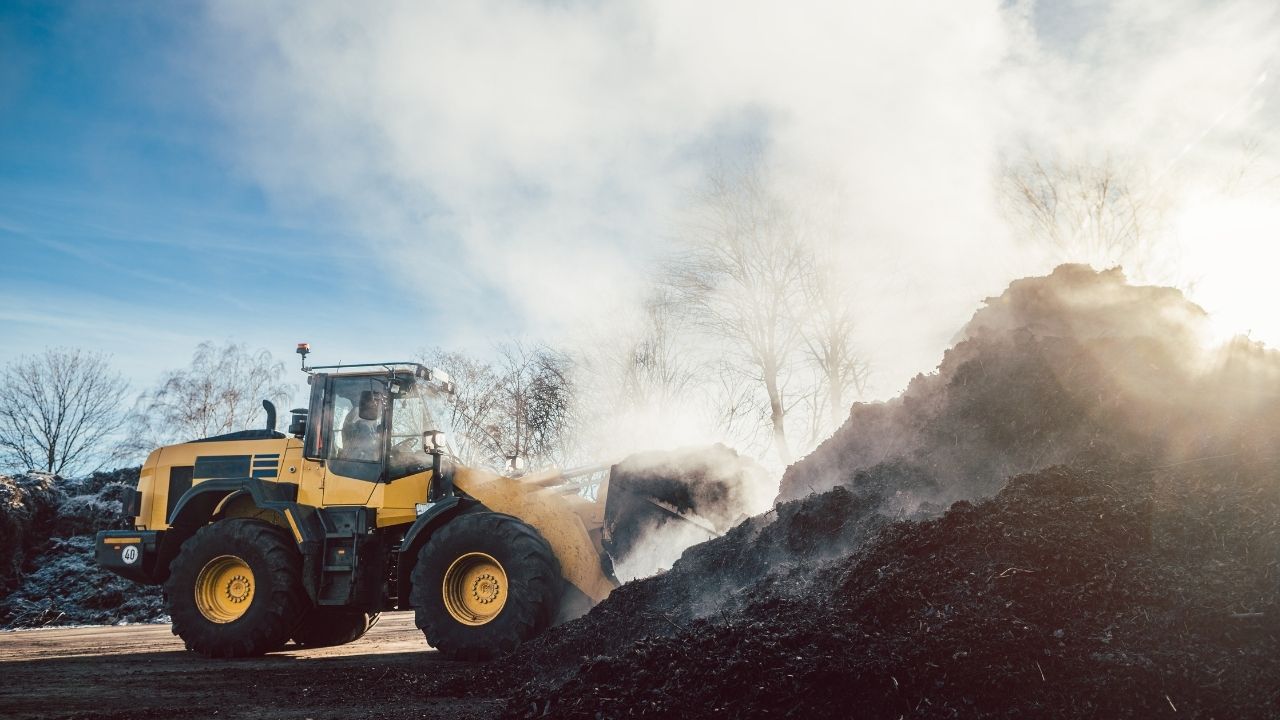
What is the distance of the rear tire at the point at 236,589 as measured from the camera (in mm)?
7898

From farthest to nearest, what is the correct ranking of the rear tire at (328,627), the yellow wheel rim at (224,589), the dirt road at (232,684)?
the rear tire at (328,627) < the yellow wheel rim at (224,589) < the dirt road at (232,684)

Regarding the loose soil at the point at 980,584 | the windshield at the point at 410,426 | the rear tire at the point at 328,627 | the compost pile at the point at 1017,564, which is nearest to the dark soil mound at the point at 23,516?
the rear tire at the point at 328,627

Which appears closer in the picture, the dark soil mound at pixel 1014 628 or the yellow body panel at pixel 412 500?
the dark soil mound at pixel 1014 628

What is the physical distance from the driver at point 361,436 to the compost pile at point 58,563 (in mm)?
9365

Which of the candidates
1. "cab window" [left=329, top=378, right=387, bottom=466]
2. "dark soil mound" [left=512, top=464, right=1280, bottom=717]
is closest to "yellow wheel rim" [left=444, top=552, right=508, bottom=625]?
"cab window" [left=329, top=378, right=387, bottom=466]

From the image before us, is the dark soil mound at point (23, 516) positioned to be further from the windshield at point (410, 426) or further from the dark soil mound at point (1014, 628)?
the dark soil mound at point (1014, 628)

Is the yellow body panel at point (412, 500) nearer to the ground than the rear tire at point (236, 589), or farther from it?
farther from it

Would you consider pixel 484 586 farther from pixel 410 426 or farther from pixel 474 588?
pixel 410 426

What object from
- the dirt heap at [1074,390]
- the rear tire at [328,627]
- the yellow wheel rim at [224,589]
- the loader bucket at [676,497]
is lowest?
the rear tire at [328,627]

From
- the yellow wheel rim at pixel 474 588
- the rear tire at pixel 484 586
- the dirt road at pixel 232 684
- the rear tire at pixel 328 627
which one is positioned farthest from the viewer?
the rear tire at pixel 328 627

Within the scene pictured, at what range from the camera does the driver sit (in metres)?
8.36

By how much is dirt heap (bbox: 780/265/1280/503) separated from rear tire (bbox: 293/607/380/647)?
20.8 ft

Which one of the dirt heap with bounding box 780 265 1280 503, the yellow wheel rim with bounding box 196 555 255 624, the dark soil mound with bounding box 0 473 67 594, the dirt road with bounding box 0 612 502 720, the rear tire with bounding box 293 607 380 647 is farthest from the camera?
the dark soil mound with bounding box 0 473 67 594

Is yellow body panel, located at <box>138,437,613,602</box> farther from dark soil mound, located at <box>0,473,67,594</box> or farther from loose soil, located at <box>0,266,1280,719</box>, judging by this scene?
dark soil mound, located at <box>0,473,67,594</box>
